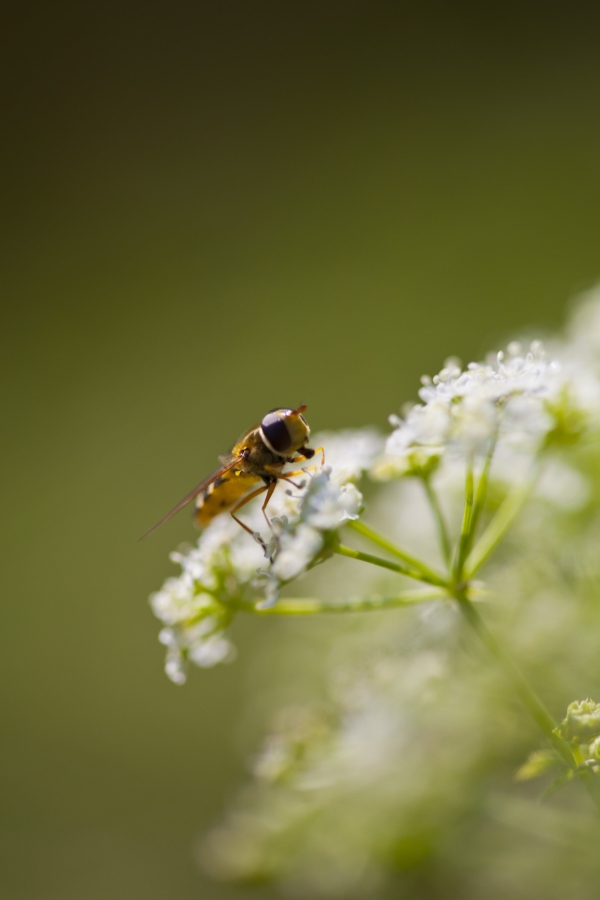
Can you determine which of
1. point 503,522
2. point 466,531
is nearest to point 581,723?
point 466,531

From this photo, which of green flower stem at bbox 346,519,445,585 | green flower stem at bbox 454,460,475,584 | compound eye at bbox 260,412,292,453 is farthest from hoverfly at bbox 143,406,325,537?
green flower stem at bbox 454,460,475,584

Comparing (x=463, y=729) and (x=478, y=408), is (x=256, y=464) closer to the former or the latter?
(x=478, y=408)

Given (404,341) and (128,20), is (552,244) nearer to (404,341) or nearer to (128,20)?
(404,341)

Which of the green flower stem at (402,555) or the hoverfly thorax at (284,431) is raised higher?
the hoverfly thorax at (284,431)

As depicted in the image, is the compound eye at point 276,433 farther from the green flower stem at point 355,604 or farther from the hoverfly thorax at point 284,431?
the green flower stem at point 355,604

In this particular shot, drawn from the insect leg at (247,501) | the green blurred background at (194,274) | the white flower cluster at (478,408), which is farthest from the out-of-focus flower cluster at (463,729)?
the green blurred background at (194,274)

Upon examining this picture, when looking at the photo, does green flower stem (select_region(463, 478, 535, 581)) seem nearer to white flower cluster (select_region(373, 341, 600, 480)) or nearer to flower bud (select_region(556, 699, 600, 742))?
white flower cluster (select_region(373, 341, 600, 480))
